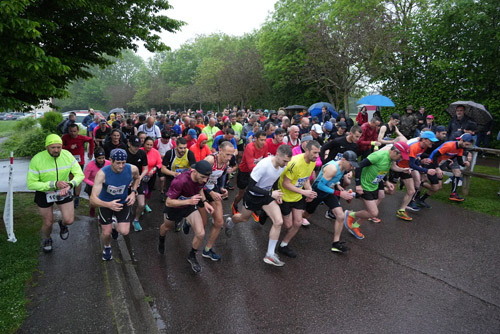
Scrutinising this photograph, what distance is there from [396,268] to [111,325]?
13.4ft

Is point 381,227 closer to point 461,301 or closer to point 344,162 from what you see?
point 344,162

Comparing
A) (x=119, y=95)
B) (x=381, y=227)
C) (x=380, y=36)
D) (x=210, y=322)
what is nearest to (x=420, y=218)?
(x=381, y=227)

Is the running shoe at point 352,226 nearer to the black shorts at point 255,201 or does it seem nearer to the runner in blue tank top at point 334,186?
the runner in blue tank top at point 334,186

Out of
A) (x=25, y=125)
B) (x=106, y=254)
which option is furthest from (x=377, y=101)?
(x=25, y=125)

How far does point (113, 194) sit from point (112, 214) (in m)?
0.37

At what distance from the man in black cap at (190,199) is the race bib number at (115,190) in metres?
0.75

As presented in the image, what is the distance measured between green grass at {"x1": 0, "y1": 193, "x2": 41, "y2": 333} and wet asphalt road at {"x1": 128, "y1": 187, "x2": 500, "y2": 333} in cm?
148

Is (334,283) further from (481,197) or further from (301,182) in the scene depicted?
(481,197)

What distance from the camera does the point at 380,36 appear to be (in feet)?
53.1

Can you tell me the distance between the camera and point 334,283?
15.0ft

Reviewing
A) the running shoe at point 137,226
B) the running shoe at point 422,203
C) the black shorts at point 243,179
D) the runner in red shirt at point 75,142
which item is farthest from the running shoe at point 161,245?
the running shoe at point 422,203

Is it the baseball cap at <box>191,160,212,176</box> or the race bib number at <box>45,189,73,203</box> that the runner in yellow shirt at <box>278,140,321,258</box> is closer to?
the baseball cap at <box>191,160,212,176</box>

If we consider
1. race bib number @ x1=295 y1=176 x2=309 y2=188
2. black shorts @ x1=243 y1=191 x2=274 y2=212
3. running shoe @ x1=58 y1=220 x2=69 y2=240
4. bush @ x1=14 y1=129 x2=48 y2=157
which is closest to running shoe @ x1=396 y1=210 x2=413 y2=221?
race bib number @ x1=295 y1=176 x2=309 y2=188

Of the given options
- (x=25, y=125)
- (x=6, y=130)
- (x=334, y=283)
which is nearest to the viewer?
(x=334, y=283)
